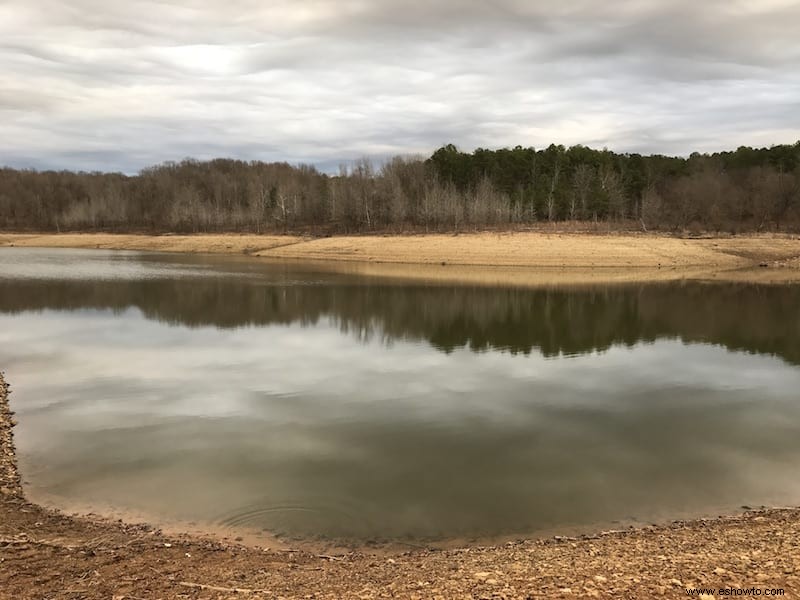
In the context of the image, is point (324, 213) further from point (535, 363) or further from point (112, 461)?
point (112, 461)

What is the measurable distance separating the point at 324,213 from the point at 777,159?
69876 millimetres

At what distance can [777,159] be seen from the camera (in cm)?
8888

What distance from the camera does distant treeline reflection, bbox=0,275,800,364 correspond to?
22625mm

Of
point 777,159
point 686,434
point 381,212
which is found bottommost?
point 686,434

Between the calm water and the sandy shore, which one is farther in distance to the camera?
the sandy shore

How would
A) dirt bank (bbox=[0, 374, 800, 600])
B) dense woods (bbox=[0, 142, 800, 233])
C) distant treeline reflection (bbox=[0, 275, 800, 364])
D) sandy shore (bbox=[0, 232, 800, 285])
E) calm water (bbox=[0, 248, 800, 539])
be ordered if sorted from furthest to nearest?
dense woods (bbox=[0, 142, 800, 233])
sandy shore (bbox=[0, 232, 800, 285])
distant treeline reflection (bbox=[0, 275, 800, 364])
calm water (bbox=[0, 248, 800, 539])
dirt bank (bbox=[0, 374, 800, 600])

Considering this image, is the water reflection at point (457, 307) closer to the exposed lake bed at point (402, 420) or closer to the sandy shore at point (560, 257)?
the exposed lake bed at point (402, 420)

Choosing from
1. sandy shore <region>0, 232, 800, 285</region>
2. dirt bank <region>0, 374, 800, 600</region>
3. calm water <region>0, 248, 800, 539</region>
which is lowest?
calm water <region>0, 248, 800, 539</region>

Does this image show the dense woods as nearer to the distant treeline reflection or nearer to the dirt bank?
the distant treeline reflection

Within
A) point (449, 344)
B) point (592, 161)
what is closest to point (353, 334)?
point (449, 344)

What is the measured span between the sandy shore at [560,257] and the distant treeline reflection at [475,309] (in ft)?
25.0

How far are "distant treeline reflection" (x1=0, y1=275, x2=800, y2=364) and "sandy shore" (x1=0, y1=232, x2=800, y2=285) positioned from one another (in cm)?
762

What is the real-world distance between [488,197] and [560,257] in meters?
29.4

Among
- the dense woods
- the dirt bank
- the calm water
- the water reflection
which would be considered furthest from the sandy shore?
the dirt bank
